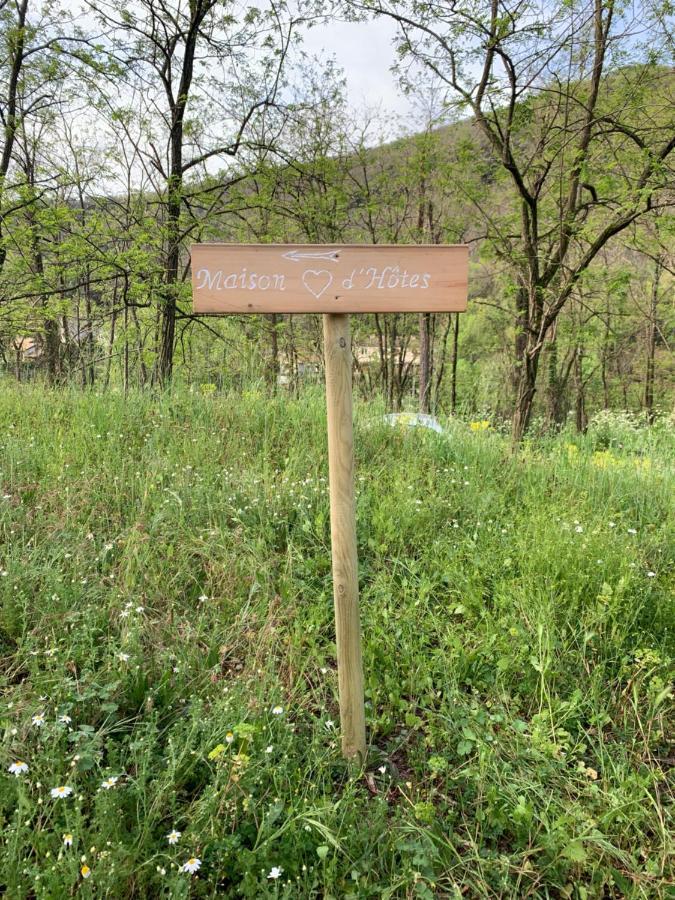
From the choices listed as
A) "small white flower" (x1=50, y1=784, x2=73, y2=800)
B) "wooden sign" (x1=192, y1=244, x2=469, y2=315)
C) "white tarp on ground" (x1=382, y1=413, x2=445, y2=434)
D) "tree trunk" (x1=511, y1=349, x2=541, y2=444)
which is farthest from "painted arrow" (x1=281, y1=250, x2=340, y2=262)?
"tree trunk" (x1=511, y1=349, x2=541, y2=444)

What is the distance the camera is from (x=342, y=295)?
1697 mm

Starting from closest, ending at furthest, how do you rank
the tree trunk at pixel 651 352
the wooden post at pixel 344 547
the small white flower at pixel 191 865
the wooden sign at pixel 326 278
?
the small white flower at pixel 191 865 < the wooden sign at pixel 326 278 < the wooden post at pixel 344 547 < the tree trunk at pixel 651 352

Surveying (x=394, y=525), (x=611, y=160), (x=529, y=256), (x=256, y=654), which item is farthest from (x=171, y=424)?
(x=611, y=160)

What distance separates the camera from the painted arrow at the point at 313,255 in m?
1.67

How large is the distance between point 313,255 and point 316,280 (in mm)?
85

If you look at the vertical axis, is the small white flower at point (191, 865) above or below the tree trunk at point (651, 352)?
below

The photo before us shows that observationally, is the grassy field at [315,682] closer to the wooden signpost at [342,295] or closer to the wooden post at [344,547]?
the wooden post at [344,547]

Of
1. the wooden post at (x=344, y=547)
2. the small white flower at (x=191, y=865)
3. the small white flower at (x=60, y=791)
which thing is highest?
the wooden post at (x=344, y=547)

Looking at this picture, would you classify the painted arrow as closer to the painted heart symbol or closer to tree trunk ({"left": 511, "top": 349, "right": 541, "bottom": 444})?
the painted heart symbol

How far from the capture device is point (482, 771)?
1.72 meters

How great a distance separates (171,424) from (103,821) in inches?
122

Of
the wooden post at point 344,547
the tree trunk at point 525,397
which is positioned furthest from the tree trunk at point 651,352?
the wooden post at point 344,547

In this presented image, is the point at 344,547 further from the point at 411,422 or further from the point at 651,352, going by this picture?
the point at 651,352

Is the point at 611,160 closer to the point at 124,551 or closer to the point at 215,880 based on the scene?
the point at 124,551
